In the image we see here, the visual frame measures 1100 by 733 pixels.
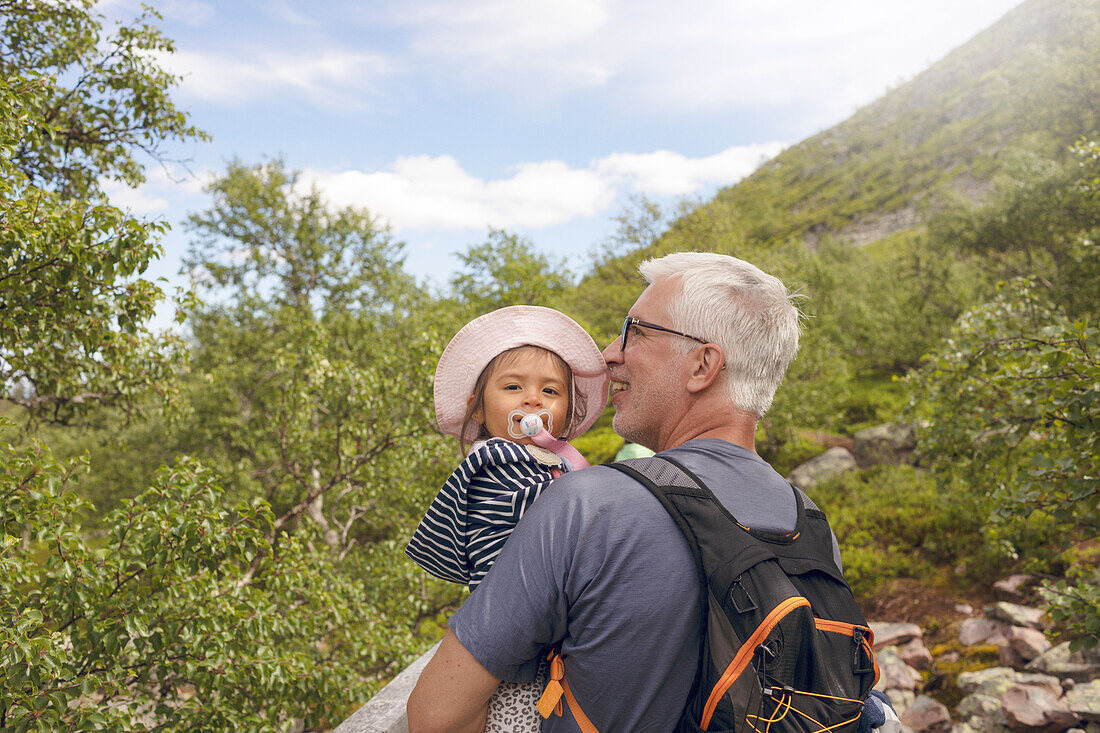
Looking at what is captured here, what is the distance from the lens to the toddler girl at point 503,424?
1785mm

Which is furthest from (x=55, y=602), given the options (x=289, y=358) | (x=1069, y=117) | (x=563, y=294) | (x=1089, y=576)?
(x=1069, y=117)

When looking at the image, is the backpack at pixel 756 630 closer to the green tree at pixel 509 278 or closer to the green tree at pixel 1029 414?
the green tree at pixel 1029 414

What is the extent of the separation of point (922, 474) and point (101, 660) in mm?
21566

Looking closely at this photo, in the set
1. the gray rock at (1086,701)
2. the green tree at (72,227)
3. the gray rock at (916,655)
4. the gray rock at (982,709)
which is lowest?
the gray rock at (916,655)

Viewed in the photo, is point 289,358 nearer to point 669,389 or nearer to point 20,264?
point 20,264

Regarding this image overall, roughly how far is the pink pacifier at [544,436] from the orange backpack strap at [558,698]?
627mm

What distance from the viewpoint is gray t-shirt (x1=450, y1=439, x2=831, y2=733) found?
4.97ft

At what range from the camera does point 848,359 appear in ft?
100.0

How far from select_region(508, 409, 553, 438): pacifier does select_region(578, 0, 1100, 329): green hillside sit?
34.6ft

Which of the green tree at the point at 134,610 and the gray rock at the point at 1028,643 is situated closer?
the green tree at the point at 134,610

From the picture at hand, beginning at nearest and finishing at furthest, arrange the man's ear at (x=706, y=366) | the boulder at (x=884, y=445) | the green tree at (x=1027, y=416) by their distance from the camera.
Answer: the man's ear at (x=706, y=366)
the green tree at (x=1027, y=416)
the boulder at (x=884, y=445)

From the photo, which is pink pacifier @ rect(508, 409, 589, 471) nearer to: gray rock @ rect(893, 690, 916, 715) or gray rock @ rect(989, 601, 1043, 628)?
gray rock @ rect(893, 690, 916, 715)

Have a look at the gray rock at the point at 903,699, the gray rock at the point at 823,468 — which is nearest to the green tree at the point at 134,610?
the gray rock at the point at 903,699

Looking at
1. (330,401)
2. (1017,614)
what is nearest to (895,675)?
(1017,614)
